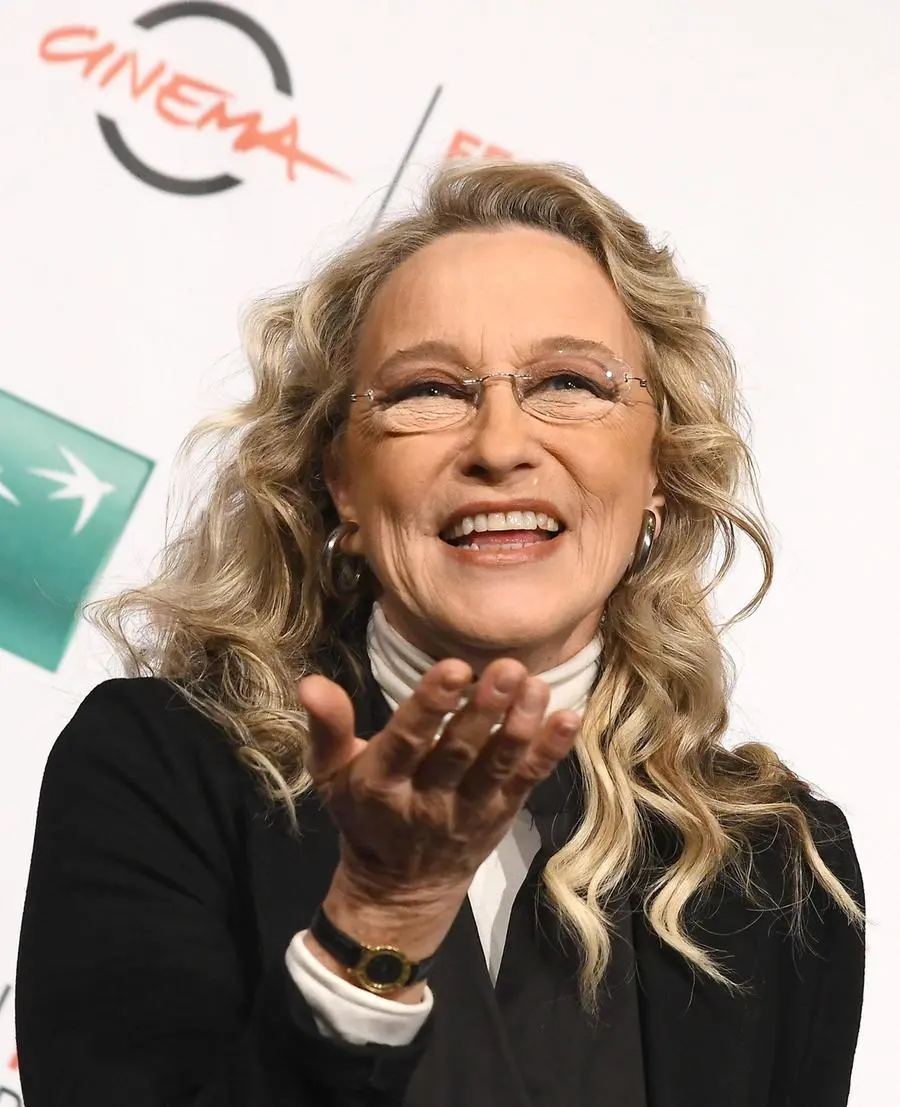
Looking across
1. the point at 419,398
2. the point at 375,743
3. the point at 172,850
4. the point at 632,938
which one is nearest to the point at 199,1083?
the point at 172,850

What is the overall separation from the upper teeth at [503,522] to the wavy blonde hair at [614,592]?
25cm

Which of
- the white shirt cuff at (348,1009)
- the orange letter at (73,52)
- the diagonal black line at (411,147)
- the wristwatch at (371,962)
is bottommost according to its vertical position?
the white shirt cuff at (348,1009)

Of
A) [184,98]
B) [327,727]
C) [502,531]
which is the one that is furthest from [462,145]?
[327,727]

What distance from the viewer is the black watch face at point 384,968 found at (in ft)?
3.41

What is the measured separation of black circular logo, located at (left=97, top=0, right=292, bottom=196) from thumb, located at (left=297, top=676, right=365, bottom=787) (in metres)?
1.42

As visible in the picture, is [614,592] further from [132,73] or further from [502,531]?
[132,73]

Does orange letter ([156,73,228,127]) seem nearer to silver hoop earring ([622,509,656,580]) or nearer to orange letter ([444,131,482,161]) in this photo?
orange letter ([444,131,482,161])

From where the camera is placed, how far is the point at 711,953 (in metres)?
1.55

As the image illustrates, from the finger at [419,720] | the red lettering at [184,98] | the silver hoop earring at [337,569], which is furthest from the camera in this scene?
the red lettering at [184,98]

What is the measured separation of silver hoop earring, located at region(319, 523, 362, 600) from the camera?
1.70 meters

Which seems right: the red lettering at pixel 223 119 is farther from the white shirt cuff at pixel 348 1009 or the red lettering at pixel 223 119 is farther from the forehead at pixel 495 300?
the white shirt cuff at pixel 348 1009

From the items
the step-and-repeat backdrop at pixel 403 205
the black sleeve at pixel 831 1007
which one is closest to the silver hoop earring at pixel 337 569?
the step-and-repeat backdrop at pixel 403 205

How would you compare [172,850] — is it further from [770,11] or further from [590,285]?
[770,11]

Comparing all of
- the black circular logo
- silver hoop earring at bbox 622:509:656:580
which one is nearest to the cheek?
silver hoop earring at bbox 622:509:656:580
